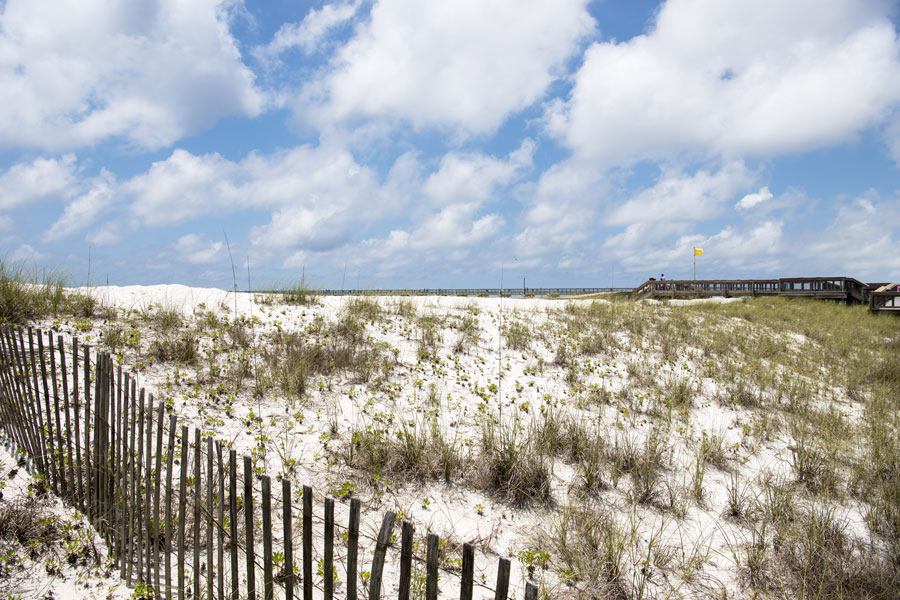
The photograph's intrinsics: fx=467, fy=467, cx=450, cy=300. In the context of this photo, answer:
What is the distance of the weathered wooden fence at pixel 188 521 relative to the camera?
2.60 meters

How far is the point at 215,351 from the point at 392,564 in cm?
501

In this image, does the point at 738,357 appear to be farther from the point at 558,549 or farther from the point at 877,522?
the point at 558,549

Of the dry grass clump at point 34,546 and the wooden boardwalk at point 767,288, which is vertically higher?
the wooden boardwalk at point 767,288

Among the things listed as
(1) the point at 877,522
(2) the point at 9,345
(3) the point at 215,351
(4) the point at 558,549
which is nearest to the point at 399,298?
(3) the point at 215,351

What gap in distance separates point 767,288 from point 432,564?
92.8ft

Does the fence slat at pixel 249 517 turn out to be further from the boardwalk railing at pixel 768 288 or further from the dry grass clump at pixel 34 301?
the boardwalk railing at pixel 768 288

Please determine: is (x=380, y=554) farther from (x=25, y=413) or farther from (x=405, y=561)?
(x=25, y=413)

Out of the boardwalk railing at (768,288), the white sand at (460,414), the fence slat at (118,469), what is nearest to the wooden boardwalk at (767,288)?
the boardwalk railing at (768,288)

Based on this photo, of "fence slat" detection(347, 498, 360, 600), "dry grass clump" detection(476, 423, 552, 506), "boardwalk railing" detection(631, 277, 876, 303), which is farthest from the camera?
"boardwalk railing" detection(631, 277, 876, 303)

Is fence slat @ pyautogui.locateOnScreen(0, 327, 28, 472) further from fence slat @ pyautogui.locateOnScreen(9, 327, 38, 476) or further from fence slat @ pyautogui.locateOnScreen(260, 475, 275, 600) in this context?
fence slat @ pyautogui.locateOnScreen(260, 475, 275, 600)

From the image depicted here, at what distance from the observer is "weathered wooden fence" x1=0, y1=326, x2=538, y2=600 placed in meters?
2.60

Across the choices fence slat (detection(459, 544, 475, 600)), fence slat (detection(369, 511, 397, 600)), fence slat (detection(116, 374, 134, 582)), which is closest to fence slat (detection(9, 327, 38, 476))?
fence slat (detection(116, 374, 134, 582))

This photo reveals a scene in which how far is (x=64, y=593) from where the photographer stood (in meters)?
3.51

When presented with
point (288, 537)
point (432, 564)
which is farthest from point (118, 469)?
point (432, 564)
